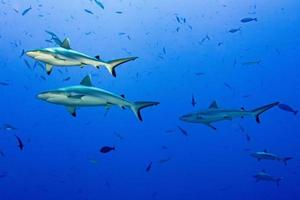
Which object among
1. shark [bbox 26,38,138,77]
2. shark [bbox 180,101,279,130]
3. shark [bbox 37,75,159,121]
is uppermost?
shark [bbox 26,38,138,77]

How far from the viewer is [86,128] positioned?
34.7m

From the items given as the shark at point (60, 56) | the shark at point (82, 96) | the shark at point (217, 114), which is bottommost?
the shark at point (217, 114)

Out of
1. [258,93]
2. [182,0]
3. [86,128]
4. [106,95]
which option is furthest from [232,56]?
[106,95]

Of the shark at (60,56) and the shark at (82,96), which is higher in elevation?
the shark at (60,56)

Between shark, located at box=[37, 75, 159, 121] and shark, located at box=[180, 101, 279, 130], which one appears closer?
shark, located at box=[37, 75, 159, 121]

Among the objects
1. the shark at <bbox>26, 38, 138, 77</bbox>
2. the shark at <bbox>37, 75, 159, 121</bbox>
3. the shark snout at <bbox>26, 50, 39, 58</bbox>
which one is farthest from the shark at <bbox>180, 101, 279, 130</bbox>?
the shark snout at <bbox>26, 50, 39, 58</bbox>

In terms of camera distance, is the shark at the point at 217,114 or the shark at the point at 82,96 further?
the shark at the point at 217,114

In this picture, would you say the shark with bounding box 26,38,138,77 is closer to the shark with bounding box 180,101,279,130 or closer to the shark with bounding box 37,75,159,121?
the shark with bounding box 37,75,159,121

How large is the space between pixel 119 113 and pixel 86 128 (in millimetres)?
4030

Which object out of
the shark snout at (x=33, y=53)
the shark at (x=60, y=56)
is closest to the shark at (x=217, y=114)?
the shark at (x=60, y=56)

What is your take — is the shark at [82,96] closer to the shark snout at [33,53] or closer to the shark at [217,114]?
the shark snout at [33,53]

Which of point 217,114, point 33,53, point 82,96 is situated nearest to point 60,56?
point 33,53

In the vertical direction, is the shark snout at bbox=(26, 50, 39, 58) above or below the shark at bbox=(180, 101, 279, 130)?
above

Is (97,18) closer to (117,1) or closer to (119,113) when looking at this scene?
(117,1)
